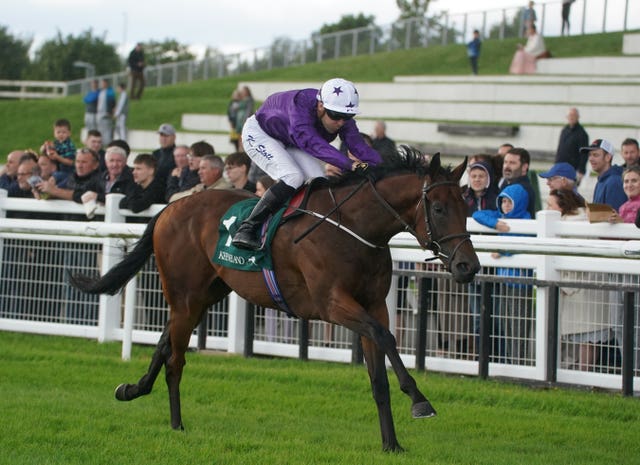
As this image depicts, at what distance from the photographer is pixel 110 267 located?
10117 millimetres

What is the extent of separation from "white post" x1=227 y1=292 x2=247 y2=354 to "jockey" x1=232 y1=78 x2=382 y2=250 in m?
2.88

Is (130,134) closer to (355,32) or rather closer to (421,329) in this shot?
(355,32)

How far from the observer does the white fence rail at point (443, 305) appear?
316 inches

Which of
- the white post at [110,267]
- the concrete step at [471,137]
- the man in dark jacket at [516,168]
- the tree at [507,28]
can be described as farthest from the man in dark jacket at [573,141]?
the tree at [507,28]

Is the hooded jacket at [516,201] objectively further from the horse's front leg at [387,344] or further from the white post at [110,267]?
the white post at [110,267]

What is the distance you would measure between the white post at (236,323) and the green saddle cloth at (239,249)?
8.53 feet

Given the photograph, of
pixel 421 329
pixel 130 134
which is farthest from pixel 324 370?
pixel 130 134

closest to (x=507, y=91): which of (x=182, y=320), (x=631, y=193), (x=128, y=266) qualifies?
(x=631, y=193)

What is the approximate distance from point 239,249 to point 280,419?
1.18 meters

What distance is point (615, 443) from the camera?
6582 mm

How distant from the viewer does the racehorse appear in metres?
6.01

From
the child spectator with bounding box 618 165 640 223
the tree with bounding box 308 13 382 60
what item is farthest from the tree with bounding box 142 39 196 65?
the child spectator with bounding box 618 165 640 223

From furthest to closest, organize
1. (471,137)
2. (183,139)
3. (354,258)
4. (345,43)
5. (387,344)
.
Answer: (345,43)
(183,139)
(471,137)
(354,258)
(387,344)

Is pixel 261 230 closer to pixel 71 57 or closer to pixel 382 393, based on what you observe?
pixel 382 393
